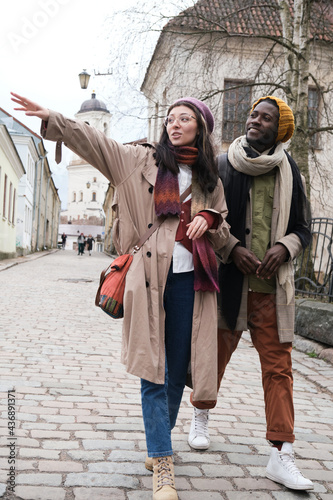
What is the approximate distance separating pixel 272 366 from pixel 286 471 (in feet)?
1.78

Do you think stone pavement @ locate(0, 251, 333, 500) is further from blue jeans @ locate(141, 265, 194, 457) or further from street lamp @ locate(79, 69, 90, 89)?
street lamp @ locate(79, 69, 90, 89)

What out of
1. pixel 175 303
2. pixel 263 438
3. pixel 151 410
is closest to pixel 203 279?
pixel 175 303

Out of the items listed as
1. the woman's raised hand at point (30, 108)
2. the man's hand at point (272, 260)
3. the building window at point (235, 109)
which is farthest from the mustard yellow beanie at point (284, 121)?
the building window at point (235, 109)

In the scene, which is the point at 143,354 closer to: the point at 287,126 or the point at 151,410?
the point at 151,410

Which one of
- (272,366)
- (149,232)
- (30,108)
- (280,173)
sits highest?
(30,108)

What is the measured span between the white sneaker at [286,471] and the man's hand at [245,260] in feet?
3.13

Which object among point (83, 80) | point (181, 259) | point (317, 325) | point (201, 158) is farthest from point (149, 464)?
point (83, 80)

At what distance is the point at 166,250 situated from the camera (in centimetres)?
292

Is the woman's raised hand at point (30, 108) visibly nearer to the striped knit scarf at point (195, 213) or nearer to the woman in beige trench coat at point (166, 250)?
the woman in beige trench coat at point (166, 250)

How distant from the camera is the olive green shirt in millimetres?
3346

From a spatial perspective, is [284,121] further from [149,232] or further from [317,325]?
[317,325]

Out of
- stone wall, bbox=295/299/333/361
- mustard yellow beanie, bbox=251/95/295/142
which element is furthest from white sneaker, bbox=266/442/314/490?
stone wall, bbox=295/299/333/361

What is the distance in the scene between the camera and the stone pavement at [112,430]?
2996mm

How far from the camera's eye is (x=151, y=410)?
291 cm
